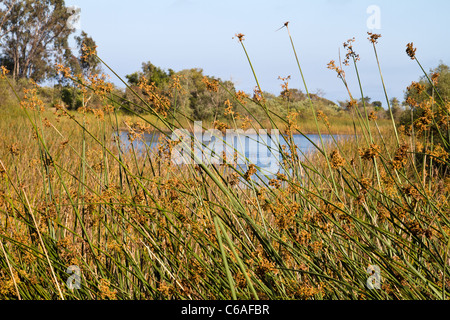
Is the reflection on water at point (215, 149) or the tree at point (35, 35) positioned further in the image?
the tree at point (35, 35)

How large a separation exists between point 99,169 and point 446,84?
25.6 ft

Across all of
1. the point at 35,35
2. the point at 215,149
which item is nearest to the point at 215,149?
the point at 215,149

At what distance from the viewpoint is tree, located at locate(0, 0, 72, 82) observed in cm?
3044

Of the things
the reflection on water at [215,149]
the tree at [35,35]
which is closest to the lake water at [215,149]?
the reflection on water at [215,149]

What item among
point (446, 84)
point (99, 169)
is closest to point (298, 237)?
point (99, 169)

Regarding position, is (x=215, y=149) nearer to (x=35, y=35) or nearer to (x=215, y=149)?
(x=215, y=149)

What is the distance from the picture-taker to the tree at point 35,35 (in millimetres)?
30438

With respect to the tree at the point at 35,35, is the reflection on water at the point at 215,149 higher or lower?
lower

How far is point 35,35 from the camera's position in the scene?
31.8 m

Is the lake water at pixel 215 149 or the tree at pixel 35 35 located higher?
the tree at pixel 35 35

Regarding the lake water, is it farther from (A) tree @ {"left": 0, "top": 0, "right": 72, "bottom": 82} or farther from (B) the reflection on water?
(A) tree @ {"left": 0, "top": 0, "right": 72, "bottom": 82}

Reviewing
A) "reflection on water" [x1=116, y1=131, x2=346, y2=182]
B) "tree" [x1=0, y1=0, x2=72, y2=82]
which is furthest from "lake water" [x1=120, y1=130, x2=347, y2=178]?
"tree" [x1=0, y1=0, x2=72, y2=82]

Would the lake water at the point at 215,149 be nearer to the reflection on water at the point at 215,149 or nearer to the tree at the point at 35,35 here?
the reflection on water at the point at 215,149
